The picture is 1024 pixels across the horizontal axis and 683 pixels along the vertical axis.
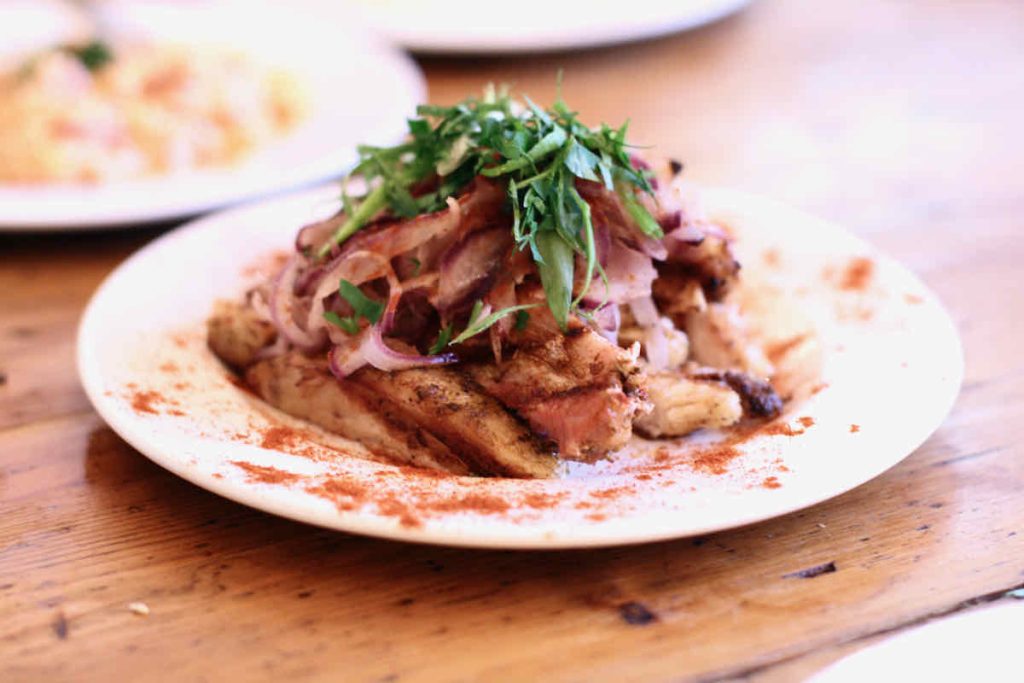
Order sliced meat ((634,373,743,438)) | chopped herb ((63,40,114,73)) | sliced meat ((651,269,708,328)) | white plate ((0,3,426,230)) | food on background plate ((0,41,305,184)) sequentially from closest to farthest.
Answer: sliced meat ((634,373,743,438))
sliced meat ((651,269,708,328))
white plate ((0,3,426,230))
food on background plate ((0,41,305,184))
chopped herb ((63,40,114,73))

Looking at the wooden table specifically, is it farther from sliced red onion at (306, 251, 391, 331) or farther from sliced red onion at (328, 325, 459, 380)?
sliced red onion at (306, 251, 391, 331)

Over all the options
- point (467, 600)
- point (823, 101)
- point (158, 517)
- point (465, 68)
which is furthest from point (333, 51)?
point (467, 600)

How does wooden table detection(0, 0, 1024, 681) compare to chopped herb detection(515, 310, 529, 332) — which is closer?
wooden table detection(0, 0, 1024, 681)

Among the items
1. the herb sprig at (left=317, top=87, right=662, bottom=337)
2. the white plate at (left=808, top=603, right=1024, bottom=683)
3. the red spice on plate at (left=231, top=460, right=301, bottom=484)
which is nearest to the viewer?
the white plate at (left=808, top=603, right=1024, bottom=683)

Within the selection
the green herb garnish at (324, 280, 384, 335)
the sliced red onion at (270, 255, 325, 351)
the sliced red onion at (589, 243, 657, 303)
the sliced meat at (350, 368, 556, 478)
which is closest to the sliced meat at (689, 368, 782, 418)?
the sliced red onion at (589, 243, 657, 303)

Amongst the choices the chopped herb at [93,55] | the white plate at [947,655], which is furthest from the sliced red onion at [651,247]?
the chopped herb at [93,55]

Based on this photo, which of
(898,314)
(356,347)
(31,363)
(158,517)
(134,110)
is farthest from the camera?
(134,110)

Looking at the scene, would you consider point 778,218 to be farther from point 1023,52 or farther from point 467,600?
point 1023,52
